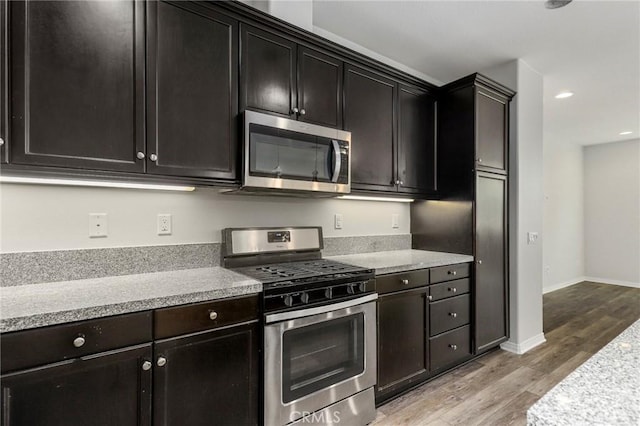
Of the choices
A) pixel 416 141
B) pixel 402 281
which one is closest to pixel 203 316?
pixel 402 281

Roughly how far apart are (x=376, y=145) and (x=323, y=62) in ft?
2.36

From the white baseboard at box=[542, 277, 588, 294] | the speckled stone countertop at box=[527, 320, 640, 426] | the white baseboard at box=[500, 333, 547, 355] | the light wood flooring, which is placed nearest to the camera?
the speckled stone countertop at box=[527, 320, 640, 426]

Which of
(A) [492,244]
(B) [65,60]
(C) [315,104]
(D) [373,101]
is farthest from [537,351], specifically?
(B) [65,60]

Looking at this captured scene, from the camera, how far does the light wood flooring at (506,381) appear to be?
2.05 meters

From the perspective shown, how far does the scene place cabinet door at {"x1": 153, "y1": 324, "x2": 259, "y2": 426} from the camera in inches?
52.5

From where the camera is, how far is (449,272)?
8.17 feet

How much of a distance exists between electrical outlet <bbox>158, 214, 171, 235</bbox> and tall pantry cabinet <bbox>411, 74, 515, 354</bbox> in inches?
87.0

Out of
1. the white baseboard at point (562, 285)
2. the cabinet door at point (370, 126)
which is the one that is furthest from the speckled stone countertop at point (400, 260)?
the white baseboard at point (562, 285)

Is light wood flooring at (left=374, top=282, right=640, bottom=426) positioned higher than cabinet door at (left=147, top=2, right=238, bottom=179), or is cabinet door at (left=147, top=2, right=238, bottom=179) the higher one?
cabinet door at (left=147, top=2, right=238, bottom=179)

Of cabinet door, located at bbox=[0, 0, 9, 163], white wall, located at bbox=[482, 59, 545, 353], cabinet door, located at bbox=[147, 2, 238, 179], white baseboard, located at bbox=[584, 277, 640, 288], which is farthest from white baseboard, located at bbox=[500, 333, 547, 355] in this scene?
white baseboard, located at bbox=[584, 277, 640, 288]

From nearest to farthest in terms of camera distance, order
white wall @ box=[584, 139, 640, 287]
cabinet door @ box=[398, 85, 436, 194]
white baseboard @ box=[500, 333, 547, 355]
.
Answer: cabinet door @ box=[398, 85, 436, 194], white baseboard @ box=[500, 333, 547, 355], white wall @ box=[584, 139, 640, 287]

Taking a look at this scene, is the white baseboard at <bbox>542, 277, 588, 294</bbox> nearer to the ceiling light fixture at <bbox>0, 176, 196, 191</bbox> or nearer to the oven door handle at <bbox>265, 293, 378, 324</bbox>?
the oven door handle at <bbox>265, 293, 378, 324</bbox>

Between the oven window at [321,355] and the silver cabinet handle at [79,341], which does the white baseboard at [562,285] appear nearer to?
the oven window at [321,355]

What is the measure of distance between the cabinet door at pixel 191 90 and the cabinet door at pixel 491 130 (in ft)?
6.65
